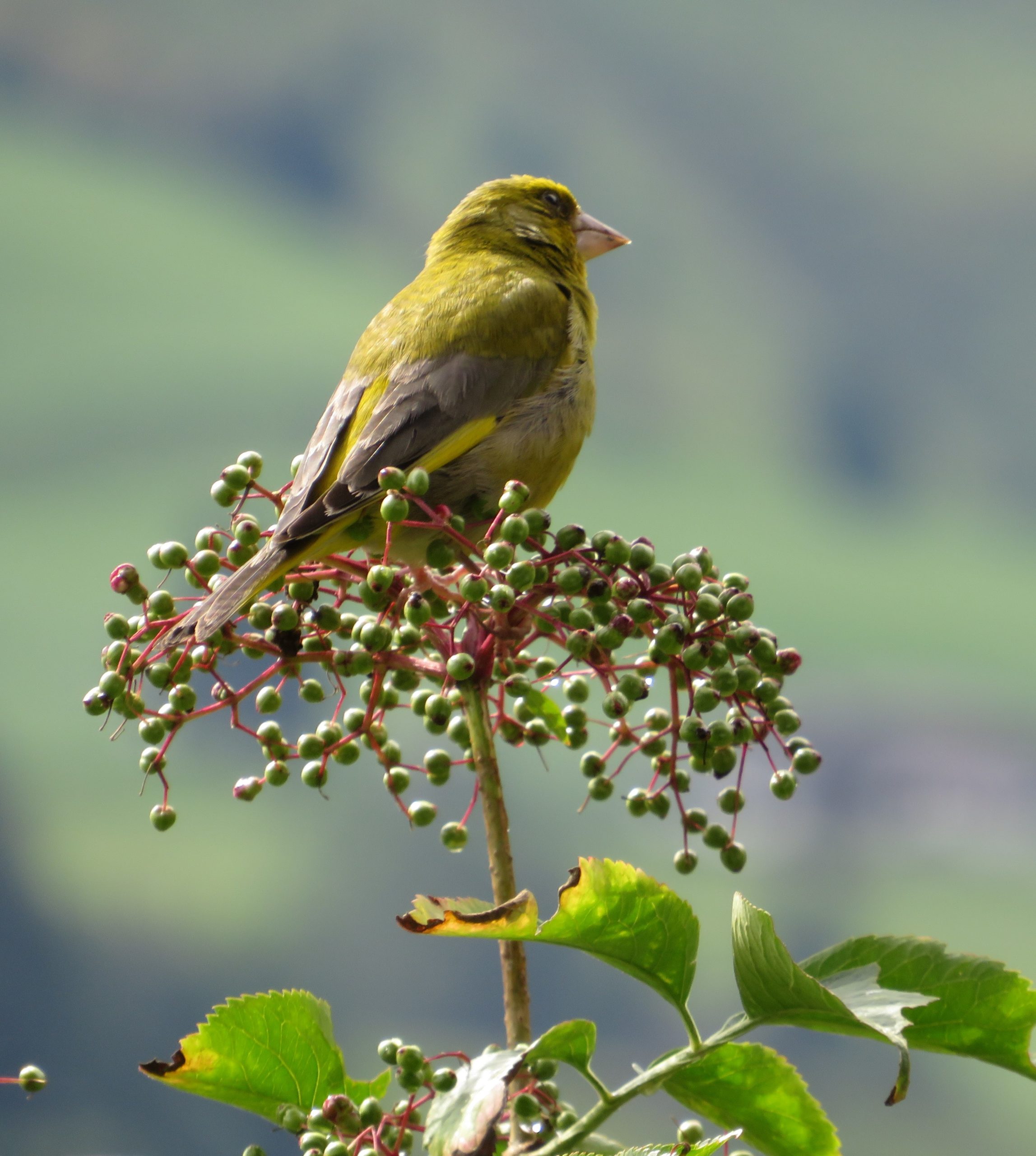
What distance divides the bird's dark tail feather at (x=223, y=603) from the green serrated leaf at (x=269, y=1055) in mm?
297

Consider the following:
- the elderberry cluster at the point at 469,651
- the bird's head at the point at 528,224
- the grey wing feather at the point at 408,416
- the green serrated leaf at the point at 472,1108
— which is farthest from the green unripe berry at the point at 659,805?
the bird's head at the point at 528,224

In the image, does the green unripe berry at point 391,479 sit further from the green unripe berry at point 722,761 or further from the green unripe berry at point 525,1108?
the green unripe berry at point 525,1108

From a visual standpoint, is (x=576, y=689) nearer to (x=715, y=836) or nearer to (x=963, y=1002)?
(x=715, y=836)

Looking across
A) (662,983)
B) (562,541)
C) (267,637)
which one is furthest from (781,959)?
(267,637)

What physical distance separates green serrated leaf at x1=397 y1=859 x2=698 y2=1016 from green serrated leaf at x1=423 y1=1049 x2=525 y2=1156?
0.29 feet

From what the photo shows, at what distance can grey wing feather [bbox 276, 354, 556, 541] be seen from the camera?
1.23m

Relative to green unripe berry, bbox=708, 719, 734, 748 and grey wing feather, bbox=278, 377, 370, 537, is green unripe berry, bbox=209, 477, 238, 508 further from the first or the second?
green unripe berry, bbox=708, 719, 734, 748

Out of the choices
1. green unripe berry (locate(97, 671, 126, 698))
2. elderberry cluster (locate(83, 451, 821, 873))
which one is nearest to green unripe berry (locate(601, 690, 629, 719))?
elderberry cluster (locate(83, 451, 821, 873))

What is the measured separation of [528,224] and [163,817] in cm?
137

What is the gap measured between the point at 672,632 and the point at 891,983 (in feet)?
1.01

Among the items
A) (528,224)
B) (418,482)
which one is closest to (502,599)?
(418,482)

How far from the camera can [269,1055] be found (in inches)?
34.3

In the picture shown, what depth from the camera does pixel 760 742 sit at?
1005 millimetres

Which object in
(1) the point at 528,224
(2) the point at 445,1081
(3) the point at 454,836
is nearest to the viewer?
(2) the point at 445,1081
